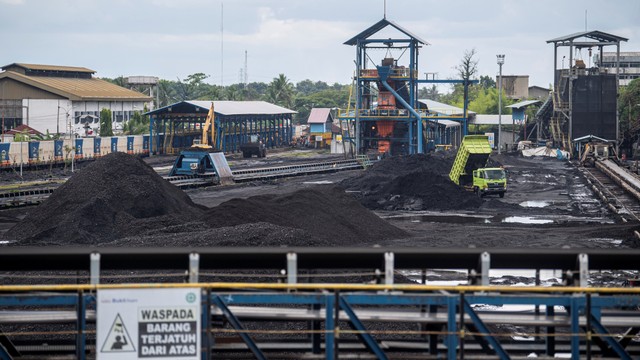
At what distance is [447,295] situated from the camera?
10008 millimetres

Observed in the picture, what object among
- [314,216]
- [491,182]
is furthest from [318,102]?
[314,216]

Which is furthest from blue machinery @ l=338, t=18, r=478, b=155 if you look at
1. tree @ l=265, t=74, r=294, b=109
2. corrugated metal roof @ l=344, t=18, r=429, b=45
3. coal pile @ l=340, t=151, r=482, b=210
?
tree @ l=265, t=74, r=294, b=109

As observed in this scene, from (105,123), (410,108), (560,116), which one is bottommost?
(105,123)

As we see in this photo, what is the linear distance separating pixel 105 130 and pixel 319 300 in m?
89.4

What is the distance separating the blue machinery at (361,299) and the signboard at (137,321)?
58cm

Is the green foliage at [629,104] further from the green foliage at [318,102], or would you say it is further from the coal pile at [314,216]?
the green foliage at [318,102]

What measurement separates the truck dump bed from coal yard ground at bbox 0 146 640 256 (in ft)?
9.83

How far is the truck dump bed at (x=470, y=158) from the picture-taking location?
50856mm

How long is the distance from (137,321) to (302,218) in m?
22.6

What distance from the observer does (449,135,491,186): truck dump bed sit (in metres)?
50.9

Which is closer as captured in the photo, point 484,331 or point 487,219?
point 484,331

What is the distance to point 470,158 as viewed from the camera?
168ft

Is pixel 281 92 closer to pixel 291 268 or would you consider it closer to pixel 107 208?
pixel 107 208

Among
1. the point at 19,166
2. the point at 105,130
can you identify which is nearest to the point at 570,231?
the point at 19,166
